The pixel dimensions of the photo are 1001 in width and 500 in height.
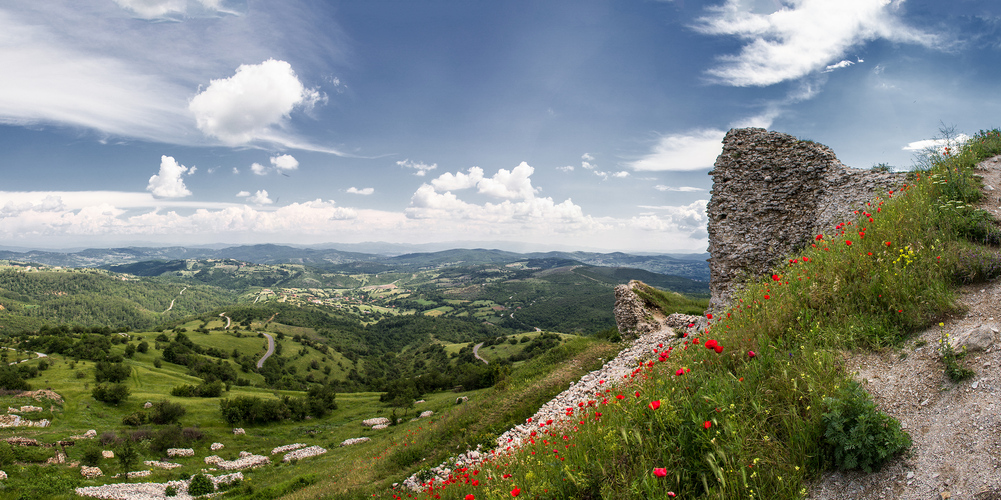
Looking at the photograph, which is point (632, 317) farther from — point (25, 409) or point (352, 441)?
point (25, 409)

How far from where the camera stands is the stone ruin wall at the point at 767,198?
13594mm

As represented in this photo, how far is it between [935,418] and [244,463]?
50925mm

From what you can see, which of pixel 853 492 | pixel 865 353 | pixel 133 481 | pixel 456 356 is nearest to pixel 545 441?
pixel 853 492

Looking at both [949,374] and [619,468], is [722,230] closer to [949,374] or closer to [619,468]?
[949,374]

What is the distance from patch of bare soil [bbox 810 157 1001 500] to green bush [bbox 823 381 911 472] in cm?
16

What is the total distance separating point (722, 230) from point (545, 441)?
42.6ft

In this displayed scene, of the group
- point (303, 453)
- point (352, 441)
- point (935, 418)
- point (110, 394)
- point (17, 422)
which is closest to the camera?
point (935, 418)

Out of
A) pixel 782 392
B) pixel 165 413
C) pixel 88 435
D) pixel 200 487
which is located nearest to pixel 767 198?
pixel 782 392

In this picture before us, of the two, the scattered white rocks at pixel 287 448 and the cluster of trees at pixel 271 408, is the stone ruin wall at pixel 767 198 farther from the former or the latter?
the cluster of trees at pixel 271 408

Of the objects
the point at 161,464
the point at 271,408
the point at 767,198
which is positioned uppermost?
the point at 767,198

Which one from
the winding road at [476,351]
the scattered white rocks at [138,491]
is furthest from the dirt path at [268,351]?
the scattered white rocks at [138,491]

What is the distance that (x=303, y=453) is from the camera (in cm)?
4062

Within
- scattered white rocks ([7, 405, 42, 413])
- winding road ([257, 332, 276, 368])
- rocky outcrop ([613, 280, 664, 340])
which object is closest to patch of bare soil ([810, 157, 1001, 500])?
rocky outcrop ([613, 280, 664, 340])

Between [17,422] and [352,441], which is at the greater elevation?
[17,422]
